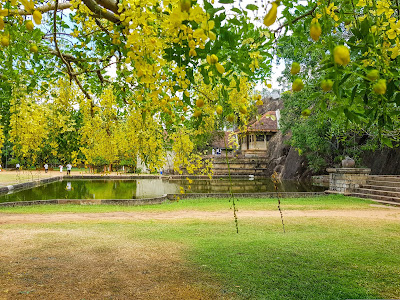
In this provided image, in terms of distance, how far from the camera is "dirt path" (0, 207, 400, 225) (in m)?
7.79

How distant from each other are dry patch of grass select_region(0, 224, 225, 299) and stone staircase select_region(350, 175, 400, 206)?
877 centimetres

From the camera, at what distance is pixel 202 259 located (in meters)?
4.36

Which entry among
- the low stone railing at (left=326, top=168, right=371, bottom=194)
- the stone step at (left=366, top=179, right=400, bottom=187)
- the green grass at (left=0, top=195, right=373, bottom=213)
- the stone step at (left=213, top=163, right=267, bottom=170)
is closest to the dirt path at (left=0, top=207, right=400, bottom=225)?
the green grass at (left=0, top=195, right=373, bottom=213)

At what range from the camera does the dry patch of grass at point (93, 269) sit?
128 inches

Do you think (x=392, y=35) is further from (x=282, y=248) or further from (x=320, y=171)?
(x=320, y=171)

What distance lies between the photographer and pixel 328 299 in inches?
123

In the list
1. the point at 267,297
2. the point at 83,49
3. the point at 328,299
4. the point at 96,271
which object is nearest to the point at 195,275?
the point at 267,297

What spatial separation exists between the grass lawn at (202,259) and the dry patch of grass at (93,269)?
11 mm

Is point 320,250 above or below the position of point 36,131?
below

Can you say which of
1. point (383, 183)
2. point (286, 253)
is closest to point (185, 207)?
point (286, 253)

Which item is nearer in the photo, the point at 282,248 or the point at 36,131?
the point at 282,248

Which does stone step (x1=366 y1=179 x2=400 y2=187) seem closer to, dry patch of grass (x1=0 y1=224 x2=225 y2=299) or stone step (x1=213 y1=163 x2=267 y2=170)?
dry patch of grass (x1=0 y1=224 x2=225 y2=299)

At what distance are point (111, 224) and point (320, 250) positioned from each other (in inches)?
175

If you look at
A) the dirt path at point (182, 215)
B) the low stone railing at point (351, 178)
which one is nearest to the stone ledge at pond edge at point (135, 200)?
the low stone railing at point (351, 178)
